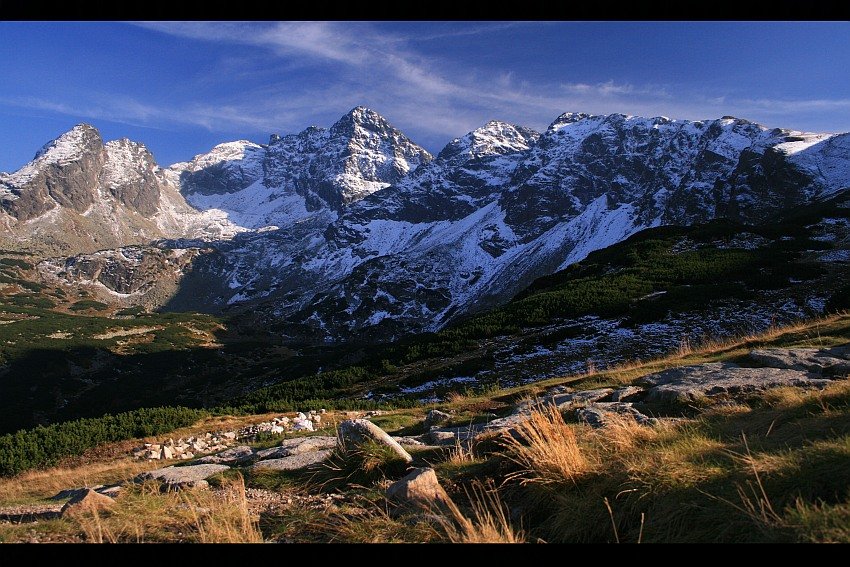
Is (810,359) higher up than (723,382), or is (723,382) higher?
(723,382)

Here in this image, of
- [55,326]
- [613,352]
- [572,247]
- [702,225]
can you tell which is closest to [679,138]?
[572,247]

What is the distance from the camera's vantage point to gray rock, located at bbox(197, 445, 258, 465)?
811 centimetres

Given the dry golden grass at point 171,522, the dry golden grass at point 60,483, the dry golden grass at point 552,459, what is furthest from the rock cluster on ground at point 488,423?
the dry golden grass at point 60,483

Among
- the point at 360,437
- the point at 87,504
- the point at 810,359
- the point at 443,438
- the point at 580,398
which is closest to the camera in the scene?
the point at 87,504

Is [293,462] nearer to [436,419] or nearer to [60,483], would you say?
[436,419]

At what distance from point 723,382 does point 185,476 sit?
883 cm

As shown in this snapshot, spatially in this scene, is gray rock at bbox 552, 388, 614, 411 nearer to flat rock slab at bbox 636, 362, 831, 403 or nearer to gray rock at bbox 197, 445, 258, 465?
flat rock slab at bbox 636, 362, 831, 403

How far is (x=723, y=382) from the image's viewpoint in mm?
7984

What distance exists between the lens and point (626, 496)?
3553mm

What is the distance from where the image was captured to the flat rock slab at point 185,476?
600 centimetres

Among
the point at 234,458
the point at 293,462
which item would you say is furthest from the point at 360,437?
the point at 234,458

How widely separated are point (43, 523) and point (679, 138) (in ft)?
727

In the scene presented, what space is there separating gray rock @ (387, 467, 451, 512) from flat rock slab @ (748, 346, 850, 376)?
26.1ft

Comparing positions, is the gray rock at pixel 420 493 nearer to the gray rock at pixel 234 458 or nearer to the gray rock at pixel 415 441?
the gray rock at pixel 415 441
